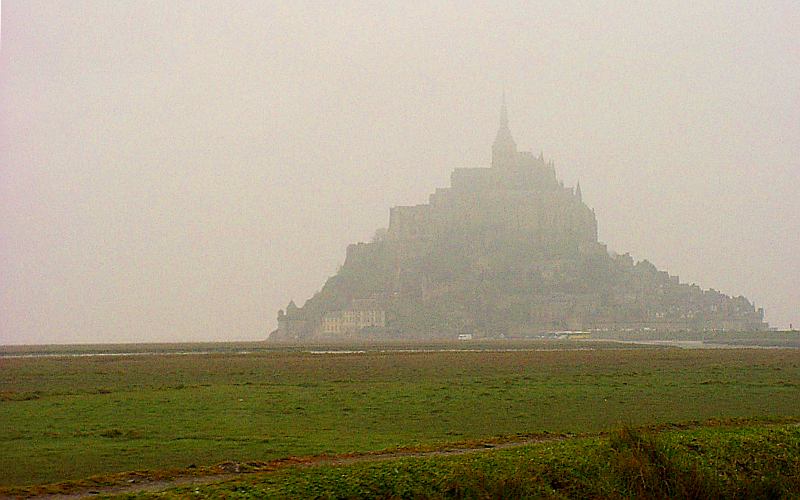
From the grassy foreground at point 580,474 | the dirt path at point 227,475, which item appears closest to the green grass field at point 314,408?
the dirt path at point 227,475

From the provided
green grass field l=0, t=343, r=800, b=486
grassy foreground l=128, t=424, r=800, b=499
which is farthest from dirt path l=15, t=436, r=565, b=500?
green grass field l=0, t=343, r=800, b=486

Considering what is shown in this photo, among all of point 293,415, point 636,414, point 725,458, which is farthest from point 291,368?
point 725,458

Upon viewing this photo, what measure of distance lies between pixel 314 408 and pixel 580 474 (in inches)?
796

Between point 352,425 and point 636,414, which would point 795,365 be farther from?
point 352,425

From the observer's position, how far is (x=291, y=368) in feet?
231

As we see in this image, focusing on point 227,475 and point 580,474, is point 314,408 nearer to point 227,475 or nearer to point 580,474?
point 227,475

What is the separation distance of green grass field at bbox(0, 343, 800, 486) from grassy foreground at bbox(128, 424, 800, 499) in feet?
13.7

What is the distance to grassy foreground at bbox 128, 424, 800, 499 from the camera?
17.0 meters

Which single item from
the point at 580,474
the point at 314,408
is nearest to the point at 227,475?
the point at 580,474

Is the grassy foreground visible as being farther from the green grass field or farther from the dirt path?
the green grass field

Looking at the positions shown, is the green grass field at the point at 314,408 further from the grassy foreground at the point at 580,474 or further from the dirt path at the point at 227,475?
the grassy foreground at the point at 580,474

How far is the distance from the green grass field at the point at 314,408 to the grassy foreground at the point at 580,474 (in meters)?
4.19

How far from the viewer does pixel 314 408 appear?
123 ft

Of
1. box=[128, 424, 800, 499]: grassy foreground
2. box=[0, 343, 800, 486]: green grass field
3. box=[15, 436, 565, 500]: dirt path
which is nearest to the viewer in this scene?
box=[128, 424, 800, 499]: grassy foreground
